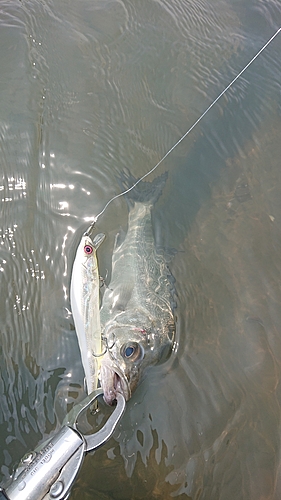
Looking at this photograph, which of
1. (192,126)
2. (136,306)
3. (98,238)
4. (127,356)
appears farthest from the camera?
(192,126)

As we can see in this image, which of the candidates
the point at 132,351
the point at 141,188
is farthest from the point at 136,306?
the point at 141,188

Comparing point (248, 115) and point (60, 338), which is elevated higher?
point (248, 115)

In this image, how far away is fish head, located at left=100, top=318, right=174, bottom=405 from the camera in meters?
2.88

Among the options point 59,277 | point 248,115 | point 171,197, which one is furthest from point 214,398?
point 248,115

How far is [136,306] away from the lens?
3.52 meters

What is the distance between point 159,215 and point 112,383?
2.00 metres

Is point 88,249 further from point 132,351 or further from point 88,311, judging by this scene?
point 132,351

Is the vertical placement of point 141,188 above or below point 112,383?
above

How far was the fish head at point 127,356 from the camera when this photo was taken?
2.88 m

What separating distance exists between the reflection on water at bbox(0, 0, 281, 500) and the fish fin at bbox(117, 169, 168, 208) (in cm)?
10

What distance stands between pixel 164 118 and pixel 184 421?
136 inches

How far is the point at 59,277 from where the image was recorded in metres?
3.70

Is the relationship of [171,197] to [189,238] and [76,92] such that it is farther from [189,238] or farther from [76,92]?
[76,92]

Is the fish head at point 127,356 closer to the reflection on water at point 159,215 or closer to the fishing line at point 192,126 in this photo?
the reflection on water at point 159,215
